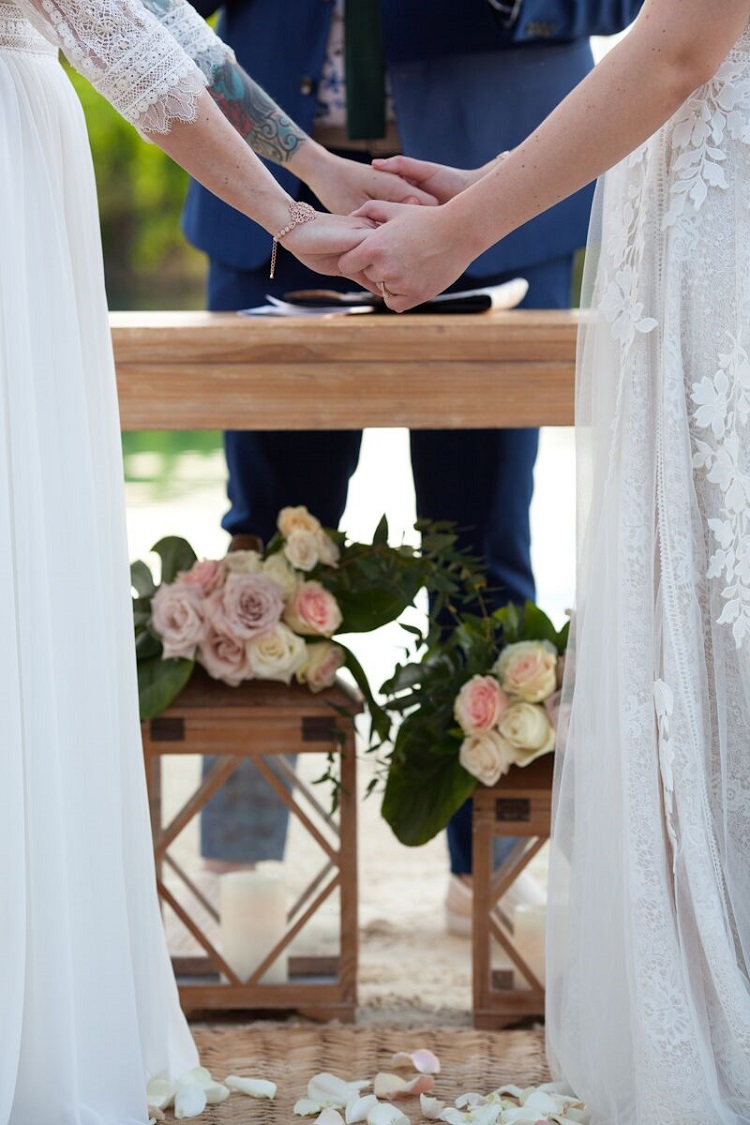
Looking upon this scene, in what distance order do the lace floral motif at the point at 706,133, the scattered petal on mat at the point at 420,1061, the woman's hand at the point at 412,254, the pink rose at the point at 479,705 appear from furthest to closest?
the pink rose at the point at 479,705 → the scattered petal on mat at the point at 420,1061 → the woman's hand at the point at 412,254 → the lace floral motif at the point at 706,133

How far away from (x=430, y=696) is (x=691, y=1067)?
2.07ft

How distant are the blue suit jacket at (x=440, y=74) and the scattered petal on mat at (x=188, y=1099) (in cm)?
107

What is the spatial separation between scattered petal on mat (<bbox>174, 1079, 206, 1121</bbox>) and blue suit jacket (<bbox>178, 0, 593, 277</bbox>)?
42.1 inches

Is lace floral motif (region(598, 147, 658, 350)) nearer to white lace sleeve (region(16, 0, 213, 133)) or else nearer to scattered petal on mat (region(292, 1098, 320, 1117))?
white lace sleeve (region(16, 0, 213, 133))

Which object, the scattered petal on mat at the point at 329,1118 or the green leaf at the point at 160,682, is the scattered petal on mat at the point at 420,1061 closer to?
the scattered petal on mat at the point at 329,1118

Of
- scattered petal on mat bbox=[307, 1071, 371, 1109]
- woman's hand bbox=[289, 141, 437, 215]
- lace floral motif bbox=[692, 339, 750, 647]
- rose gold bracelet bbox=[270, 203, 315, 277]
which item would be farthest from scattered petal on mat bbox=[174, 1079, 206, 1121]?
woman's hand bbox=[289, 141, 437, 215]

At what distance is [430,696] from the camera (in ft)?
5.84

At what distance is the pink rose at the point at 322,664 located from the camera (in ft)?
5.75

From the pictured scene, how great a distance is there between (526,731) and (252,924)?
1.46 feet

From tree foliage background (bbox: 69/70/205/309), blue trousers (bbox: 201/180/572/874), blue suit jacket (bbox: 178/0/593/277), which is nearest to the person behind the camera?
blue suit jacket (bbox: 178/0/593/277)

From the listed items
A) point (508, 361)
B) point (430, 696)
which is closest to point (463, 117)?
point (508, 361)

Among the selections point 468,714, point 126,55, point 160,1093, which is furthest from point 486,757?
point 126,55


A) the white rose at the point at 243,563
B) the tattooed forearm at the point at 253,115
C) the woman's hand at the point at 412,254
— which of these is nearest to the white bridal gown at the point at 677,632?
the woman's hand at the point at 412,254

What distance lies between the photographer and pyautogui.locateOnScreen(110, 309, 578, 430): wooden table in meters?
1.68
